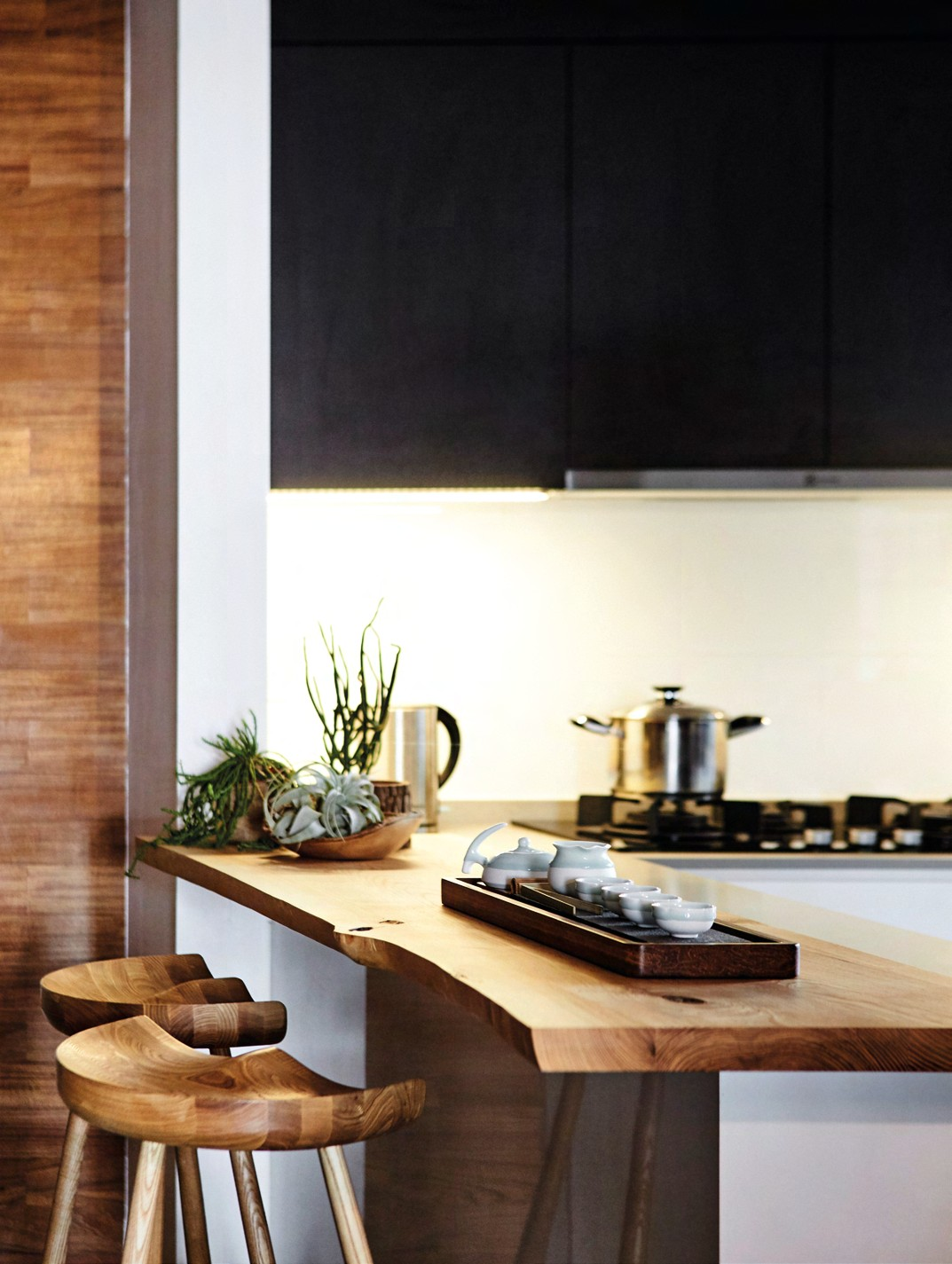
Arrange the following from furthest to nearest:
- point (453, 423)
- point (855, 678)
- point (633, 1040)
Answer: point (855, 678) < point (453, 423) < point (633, 1040)

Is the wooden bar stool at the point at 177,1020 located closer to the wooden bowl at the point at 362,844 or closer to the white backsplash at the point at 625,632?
the wooden bowl at the point at 362,844

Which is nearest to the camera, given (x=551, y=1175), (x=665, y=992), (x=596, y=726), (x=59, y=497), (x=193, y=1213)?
(x=665, y=992)

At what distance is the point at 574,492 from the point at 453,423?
13.1 inches

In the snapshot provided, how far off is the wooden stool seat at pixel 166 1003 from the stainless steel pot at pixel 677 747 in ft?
4.58

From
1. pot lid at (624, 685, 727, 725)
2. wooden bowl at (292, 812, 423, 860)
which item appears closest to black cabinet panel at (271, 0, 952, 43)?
pot lid at (624, 685, 727, 725)

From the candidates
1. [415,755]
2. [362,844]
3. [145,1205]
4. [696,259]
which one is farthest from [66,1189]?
[696,259]

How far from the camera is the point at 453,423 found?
3021 mm

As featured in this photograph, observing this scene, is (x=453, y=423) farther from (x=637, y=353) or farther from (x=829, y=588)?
(x=829, y=588)

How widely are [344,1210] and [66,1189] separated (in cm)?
53

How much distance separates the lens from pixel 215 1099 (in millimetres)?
1214

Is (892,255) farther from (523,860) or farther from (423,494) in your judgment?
(523,860)

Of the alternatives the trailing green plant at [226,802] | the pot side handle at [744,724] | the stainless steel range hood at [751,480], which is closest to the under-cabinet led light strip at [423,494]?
the stainless steel range hood at [751,480]

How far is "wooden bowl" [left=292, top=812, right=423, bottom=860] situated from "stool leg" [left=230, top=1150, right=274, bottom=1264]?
53 centimetres

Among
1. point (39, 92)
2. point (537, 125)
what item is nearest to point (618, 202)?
point (537, 125)
